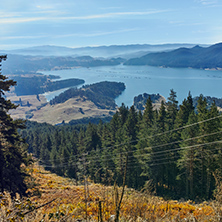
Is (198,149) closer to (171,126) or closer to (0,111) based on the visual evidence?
(171,126)

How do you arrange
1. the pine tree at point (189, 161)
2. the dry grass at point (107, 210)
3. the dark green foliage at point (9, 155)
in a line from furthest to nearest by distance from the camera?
the pine tree at point (189, 161)
the dark green foliage at point (9, 155)
the dry grass at point (107, 210)

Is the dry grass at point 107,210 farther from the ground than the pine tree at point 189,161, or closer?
farther from the ground

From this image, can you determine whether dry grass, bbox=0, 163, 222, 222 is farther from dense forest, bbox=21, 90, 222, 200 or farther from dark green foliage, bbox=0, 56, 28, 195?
dense forest, bbox=21, 90, 222, 200

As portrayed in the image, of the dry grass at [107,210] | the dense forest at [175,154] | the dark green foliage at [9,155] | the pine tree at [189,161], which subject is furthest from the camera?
the pine tree at [189,161]

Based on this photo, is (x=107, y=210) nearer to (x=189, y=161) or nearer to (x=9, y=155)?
(x=9, y=155)

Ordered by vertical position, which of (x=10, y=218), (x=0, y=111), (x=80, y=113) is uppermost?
(x=0, y=111)

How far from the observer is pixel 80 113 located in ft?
617

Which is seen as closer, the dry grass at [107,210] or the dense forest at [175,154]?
the dry grass at [107,210]

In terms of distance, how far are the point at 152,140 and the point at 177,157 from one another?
3317 mm

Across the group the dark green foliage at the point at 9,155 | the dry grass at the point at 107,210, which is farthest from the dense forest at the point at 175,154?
the dry grass at the point at 107,210

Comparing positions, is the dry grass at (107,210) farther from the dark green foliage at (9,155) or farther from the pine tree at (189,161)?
the pine tree at (189,161)

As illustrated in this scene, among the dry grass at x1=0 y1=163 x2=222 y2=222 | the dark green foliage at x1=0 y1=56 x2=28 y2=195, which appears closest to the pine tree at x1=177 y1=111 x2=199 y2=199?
the dry grass at x1=0 y1=163 x2=222 y2=222

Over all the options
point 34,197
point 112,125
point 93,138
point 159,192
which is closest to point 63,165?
point 93,138

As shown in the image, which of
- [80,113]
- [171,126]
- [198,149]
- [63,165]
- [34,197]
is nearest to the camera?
[34,197]
